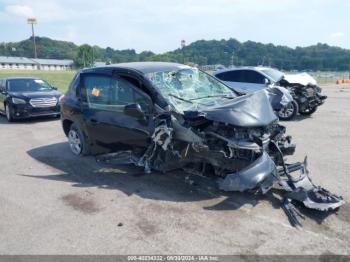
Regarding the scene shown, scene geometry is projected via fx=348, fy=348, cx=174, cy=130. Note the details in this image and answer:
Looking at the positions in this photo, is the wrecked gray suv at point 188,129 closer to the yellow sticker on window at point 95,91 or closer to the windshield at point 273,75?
the yellow sticker on window at point 95,91

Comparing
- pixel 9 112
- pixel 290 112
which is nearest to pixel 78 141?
pixel 9 112

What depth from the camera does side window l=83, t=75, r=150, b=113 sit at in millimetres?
5598

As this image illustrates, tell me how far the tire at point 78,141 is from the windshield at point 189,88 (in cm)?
206

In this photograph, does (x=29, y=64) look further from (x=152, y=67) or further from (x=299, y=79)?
(x=152, y=67)

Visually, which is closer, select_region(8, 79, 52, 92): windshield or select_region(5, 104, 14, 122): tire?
select_region(5, 104, 14, 122): tire

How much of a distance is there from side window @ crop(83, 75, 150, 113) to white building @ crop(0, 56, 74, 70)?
11468cm

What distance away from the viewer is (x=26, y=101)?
11531mm

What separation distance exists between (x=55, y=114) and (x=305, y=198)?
9.59 metres

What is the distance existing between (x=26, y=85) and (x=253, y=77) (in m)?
8.37

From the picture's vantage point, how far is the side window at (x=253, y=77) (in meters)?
12.7

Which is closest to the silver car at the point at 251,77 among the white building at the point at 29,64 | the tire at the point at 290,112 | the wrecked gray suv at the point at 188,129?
the tire at the point at 290,112

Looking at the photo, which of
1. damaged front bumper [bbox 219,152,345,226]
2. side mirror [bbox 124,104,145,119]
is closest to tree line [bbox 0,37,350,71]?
side mirror [bbox 124,104,145,119]

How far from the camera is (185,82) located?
5.96m

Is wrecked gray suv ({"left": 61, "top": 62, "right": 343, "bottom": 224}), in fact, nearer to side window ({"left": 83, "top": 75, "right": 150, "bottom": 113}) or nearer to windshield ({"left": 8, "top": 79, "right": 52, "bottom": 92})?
side window ({"left": 83, "top": 75, "right": 150, "bottom": 113})
